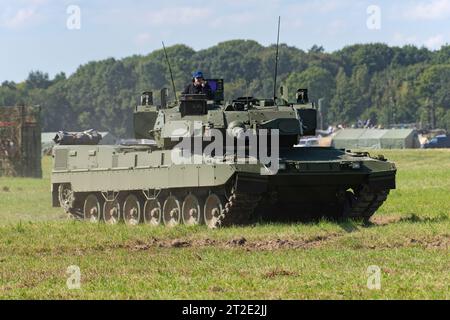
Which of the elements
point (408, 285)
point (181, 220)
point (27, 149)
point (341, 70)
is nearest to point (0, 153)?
point (27, 149)

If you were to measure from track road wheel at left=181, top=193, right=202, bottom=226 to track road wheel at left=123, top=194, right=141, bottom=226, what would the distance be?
2075 millimetres

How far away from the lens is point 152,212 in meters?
26.0

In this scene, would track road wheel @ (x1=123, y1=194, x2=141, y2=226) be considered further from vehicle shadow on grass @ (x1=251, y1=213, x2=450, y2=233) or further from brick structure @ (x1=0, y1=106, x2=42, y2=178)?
brick structure @ (x1=0, y1=106, x2=42, y2=178)

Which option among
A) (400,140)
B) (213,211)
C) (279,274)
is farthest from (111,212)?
(400,140)

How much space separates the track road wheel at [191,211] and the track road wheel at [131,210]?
6.81 feet

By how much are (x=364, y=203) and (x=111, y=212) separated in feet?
21.4

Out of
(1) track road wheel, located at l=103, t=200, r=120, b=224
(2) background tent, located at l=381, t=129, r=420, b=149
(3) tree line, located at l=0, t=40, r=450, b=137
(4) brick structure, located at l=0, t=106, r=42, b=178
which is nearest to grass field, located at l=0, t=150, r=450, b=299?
(1) track road wheel, located at l=103, t=200, r=120, b=224

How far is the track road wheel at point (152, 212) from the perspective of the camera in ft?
84.6

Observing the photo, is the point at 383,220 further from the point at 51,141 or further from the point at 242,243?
the point at 51,141

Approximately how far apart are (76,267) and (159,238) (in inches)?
176

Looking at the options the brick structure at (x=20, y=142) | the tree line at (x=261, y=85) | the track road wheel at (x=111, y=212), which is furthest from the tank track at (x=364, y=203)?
the tree line at (x=261, y=85)

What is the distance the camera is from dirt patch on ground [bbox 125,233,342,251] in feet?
62.6
